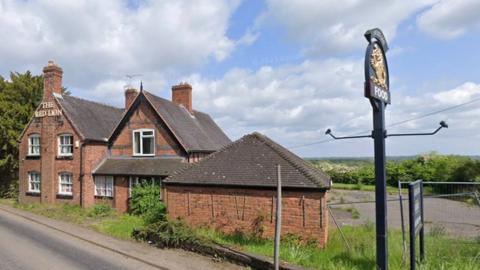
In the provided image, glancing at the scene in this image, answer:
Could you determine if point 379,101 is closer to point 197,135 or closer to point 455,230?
point 455,230

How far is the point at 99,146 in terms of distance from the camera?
25047 millimetres

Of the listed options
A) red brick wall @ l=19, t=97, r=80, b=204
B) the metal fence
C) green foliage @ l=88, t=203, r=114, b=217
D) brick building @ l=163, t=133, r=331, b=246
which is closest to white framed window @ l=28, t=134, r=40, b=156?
red brick wall @ l=19, t=97, r=80, b=204

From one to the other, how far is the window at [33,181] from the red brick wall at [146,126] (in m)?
6.75

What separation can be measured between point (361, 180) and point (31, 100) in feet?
113

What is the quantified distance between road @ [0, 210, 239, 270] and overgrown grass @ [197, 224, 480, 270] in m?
1.81

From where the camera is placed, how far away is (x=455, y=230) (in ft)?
54.1

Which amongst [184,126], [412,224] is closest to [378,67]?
[412,224]

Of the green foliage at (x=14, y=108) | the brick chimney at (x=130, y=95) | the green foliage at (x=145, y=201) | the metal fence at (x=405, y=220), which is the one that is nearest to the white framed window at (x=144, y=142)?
the green foliage at (x=145, y=201)

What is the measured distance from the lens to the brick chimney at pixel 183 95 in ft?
95.1

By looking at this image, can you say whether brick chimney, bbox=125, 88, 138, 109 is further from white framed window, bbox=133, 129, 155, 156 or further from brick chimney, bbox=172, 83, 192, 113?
white framed window, bbox=133, 129, 155, 156

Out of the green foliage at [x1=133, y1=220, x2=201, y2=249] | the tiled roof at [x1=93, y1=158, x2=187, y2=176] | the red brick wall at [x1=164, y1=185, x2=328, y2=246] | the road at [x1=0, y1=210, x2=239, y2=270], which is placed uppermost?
the tiled roof at [x1=93, y1=158, x2=187, y2=176]

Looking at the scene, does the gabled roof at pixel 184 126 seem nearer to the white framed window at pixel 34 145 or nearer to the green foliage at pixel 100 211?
the green foliage at pixel 100 211

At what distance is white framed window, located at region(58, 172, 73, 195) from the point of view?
25141mm

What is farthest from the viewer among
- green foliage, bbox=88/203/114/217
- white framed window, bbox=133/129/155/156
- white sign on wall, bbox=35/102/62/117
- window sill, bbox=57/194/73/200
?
white sign on wall, bbox=35/102/62/117
